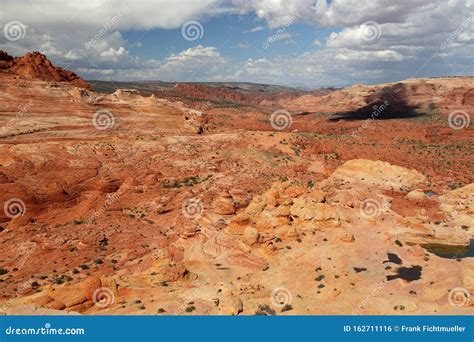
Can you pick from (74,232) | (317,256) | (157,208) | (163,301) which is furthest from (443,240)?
(74,232)

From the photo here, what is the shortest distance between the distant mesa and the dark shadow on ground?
264ft

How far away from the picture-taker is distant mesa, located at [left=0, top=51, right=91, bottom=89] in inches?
2589

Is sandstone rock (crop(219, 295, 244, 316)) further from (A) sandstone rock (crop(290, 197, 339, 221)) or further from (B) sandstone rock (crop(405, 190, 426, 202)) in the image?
(B) sandstone rock (crop(405, 190, 426, 202))

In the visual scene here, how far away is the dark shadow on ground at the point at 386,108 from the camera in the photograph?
130750 millimetres

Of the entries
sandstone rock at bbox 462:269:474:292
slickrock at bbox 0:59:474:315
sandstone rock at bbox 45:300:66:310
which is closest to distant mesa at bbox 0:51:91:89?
slickrock at bbox 0:59:474:315

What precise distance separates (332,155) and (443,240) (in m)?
28.8

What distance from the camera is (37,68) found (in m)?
69.6

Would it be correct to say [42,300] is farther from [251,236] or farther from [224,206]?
[224,206]

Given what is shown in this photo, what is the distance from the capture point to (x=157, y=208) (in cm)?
3972

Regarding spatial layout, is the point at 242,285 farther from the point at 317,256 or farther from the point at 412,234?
the point at 412,234

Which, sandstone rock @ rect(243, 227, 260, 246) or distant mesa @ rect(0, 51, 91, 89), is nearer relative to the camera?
sandstone rock @ rect(243, 227, 260, 246)

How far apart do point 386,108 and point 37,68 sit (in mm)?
117265

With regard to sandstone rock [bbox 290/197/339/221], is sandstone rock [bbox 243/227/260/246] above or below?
below

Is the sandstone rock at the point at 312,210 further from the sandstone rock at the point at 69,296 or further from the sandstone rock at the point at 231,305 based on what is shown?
the sandstone rock at the point at 69,296
